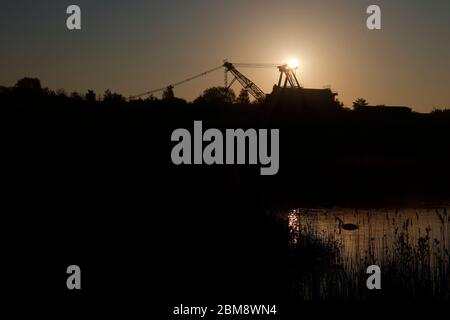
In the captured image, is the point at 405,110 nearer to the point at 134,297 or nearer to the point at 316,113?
the point at 316,113

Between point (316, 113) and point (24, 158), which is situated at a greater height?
point (316, 113)

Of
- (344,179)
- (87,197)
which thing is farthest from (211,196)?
(344,179)

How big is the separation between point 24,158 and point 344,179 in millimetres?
29561

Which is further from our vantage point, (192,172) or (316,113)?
(316,113)

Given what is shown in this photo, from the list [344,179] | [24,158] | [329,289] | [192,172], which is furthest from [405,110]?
[329,289]

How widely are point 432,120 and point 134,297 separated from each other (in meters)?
64.6

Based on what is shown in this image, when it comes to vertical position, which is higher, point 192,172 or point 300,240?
point 192,172

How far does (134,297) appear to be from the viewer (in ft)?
40.7

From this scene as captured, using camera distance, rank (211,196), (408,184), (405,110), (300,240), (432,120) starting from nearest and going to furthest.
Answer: (300,240) < (211,196) < (408,184) < (432,120) < (405,110)

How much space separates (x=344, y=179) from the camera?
165ft
